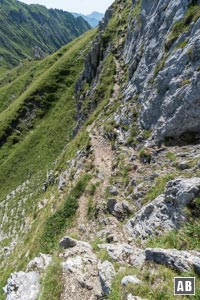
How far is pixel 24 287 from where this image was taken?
16469 millimetres

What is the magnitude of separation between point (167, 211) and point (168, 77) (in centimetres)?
1596

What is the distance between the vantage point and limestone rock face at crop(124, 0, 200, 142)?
965 inches

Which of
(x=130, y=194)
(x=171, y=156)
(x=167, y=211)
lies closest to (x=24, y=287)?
(x=167, y=211)

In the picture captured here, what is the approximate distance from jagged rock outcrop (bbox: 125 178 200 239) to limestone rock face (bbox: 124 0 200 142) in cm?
764

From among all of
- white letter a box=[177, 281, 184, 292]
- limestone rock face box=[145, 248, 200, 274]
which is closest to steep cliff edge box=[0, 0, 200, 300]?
limestone rock face box=[145, 248, 200, 274]

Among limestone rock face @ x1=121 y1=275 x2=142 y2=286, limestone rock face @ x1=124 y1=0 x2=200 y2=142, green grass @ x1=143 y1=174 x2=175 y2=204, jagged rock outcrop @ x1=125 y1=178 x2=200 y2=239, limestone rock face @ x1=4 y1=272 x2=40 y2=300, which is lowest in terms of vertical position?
limestone rock face @ x1=4 y1=272 x2=40 y2=300

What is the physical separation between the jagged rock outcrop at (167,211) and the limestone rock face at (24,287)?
713 centimetres

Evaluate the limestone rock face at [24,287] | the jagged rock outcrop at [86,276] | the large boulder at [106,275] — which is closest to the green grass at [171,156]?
the jagged rock outcrop at [86,276]

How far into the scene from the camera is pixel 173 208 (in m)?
17.3

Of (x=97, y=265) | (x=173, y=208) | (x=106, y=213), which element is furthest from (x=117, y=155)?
(x=97, y=265)

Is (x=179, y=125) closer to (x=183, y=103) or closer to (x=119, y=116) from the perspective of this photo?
(x=183, y=103)

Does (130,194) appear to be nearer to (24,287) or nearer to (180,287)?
(24,287)

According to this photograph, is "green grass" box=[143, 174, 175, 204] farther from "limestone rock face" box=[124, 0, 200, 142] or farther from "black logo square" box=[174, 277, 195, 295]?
"black logo square" box=[174, 277, 195, 295]

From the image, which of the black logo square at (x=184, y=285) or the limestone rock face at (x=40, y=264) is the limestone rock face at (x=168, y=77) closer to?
the black logo square at (x=184, y=285)
